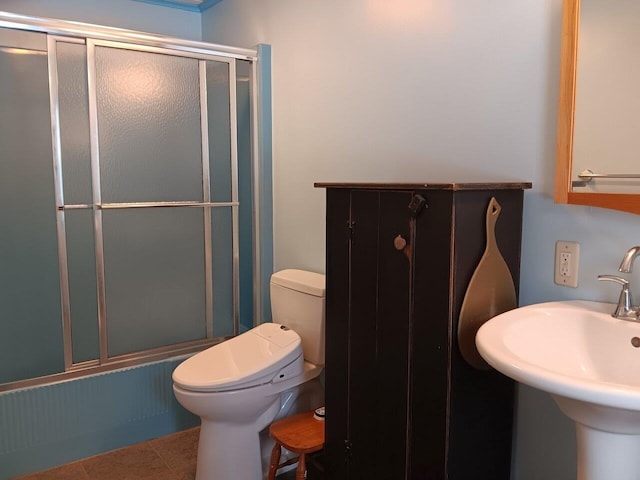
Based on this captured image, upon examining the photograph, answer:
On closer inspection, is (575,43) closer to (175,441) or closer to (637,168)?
(637,168)

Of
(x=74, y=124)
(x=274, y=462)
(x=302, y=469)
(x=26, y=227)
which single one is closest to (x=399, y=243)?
(x=302, y=469)

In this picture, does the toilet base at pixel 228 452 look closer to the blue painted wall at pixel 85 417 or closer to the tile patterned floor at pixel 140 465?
the tile patterned floor at pixel 140 465

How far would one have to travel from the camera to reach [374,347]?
160cm

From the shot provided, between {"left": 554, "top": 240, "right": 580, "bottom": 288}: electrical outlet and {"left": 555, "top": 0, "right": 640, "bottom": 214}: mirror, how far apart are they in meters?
0.13

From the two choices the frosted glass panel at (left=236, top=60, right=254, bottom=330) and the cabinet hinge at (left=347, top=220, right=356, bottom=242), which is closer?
the cabinet hinge at (left=347, top=220, right=356, bottom=242)

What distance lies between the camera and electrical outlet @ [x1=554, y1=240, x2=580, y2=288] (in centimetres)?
144

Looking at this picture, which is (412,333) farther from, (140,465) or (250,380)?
(140,465)

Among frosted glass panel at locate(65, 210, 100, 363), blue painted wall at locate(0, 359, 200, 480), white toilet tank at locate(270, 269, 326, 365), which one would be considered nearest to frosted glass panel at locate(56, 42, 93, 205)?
frosted glass panel at locate(65, 210, 100, 363)

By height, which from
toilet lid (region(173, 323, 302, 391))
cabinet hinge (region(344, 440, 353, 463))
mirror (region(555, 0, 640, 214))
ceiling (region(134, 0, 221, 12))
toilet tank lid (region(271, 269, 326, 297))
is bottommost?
cabinet hinge (region(344, 440, 353, 463))

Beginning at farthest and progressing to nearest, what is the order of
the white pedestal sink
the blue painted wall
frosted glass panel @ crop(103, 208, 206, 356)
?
frosted glass panel @ crop(103, 208, 206, 356), the blue painted wall, the white pedestal sink

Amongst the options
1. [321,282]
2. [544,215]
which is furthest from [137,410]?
[544,215]

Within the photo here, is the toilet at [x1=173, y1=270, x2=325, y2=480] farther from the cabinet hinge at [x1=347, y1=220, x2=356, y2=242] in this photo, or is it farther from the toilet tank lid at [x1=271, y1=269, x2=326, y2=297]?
the cabinet hinge at [x1=347, y1=220, x2=356, y2=242]

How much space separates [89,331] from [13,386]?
0.38 metres

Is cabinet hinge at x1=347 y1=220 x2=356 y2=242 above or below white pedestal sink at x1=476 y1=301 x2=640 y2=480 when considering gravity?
above
